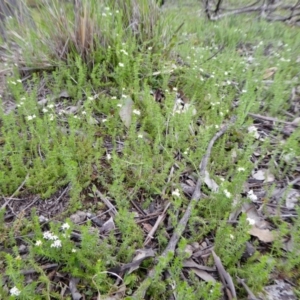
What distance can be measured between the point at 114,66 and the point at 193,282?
2423 mm

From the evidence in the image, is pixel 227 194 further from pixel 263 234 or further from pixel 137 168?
pixel 137 168

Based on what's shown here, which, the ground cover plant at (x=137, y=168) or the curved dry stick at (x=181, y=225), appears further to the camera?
the ground cover plant at (x=137, y=168)

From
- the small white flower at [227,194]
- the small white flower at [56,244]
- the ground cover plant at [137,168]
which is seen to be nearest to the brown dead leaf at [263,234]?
the ground cover plant at [137,168]

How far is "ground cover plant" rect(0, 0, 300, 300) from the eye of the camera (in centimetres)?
177

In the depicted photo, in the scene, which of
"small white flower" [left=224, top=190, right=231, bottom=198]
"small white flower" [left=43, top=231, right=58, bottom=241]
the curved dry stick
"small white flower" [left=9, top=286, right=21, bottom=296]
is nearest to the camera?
"small white flower" [left=9, top=286, right=21, bottom=296]

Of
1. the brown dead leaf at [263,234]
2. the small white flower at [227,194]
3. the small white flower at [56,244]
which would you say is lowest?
the brown dead leaf at [263,234]

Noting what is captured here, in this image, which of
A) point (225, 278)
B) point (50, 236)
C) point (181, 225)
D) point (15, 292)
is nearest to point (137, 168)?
point (181, 225)

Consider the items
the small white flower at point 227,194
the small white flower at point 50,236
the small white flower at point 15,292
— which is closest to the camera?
the small white flower at point 15,292

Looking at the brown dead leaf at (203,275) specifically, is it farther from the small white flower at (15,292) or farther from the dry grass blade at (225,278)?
the small white flower at (15,292)

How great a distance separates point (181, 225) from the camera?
75.4 inches

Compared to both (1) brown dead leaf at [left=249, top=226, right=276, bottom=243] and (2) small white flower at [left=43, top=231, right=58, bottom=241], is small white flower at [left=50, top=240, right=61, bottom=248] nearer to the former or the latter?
(2) small white flower at [left=43, top=231, right=58, bottom=241]

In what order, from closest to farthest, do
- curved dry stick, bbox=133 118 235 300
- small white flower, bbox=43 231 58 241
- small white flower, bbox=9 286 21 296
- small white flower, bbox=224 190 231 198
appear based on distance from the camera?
small white flower, bbox=9 286 21 296 → curved dry stick, bbox=133 118 235 300 → small white flower, bbox=43 231 58 241 → small white flower, bbox=224 190 231 198

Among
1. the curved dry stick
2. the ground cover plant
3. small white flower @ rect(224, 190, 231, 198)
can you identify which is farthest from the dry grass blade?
small white flower @ rect(224, 190, 231, 198)

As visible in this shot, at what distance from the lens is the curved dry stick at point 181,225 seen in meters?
1.63
